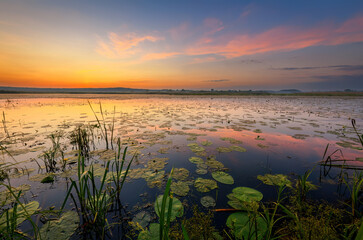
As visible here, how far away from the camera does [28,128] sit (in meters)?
9.27

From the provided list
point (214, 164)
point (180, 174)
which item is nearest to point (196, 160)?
point (214, 164)

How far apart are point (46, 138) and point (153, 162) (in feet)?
21.3

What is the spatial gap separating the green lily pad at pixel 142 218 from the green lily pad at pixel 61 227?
3.73 feet

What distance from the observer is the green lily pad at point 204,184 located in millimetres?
3939

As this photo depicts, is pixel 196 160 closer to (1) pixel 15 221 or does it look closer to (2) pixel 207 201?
(2) pixel 207 201

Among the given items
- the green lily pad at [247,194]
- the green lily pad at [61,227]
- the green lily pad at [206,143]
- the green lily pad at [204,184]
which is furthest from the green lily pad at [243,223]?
the green lily pad at [206,143]

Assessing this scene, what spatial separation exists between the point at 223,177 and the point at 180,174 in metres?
1.35

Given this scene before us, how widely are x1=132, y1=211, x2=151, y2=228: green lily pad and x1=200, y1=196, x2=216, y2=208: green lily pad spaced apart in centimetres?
128

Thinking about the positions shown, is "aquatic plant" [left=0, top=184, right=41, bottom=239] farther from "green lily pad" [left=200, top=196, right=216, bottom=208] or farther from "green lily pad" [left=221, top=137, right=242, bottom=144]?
"green lily pad" [left=221, top=137, right=242, bottom=144]

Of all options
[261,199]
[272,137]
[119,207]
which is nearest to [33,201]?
[119,207]

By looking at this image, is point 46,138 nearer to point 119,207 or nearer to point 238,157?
point 119,207

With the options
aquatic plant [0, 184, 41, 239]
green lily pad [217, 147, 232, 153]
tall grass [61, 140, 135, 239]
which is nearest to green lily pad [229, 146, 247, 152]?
green lily pad [217, 147, 232, 153]

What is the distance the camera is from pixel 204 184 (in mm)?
4105

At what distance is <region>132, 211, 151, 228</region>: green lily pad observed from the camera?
2.94m
